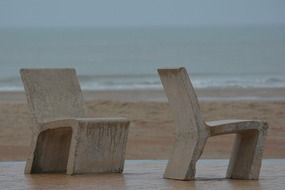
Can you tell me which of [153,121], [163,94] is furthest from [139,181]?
[163,94]

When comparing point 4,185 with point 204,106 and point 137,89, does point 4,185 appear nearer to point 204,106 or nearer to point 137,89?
point 204,106

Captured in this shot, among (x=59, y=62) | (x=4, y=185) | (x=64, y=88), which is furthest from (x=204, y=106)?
(x=59, y=62)

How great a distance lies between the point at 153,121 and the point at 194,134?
9676 millimetres

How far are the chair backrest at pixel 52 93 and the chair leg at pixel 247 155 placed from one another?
155 cm

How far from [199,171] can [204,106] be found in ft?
40.5

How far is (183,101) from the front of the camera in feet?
29.3

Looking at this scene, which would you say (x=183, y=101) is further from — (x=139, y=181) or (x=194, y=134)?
(x=139, y=181)

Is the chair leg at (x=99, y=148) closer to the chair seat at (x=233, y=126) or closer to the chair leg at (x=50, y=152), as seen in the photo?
the chair leg at (x=50, y=152)

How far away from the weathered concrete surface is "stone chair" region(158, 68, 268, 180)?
13 cm

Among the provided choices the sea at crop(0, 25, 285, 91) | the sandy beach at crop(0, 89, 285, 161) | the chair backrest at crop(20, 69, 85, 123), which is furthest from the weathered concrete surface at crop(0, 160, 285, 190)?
the sea at crop(0, 25, 285, 91)

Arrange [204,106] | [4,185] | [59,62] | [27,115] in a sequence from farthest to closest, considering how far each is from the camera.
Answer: [59,62]
[204,106]
[27,115]
[4,185]

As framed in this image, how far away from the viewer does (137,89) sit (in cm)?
3181

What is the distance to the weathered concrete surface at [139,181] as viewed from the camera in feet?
27.2

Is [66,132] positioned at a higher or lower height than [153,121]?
higher
